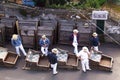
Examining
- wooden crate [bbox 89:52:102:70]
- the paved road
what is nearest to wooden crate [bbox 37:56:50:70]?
the paved road

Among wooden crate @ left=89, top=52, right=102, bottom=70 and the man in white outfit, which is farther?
wooden crate @ left=89, top=52, right=102, bottom=70

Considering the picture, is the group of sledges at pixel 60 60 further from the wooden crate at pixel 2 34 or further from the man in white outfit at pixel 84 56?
the wooden crate at pixel 2 34

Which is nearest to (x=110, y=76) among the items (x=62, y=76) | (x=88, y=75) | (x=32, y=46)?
(x=88, y=75)

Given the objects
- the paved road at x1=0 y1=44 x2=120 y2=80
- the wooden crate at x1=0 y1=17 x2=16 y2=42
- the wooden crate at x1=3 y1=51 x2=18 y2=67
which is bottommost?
the paved road at x1=0 y1=44 x2=120 y2=80

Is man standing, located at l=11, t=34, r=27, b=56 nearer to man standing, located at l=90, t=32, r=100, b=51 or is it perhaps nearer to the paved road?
the paved road

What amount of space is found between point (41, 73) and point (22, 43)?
2.59 m

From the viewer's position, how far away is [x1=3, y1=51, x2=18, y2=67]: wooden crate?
16766 millimetres

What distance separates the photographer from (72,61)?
55.9 feet

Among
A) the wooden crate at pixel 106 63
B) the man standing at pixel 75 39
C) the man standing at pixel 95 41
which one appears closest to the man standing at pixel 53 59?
the man standing at pixel 75 39

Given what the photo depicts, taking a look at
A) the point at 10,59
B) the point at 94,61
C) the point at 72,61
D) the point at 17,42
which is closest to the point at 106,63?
the point at 94,61

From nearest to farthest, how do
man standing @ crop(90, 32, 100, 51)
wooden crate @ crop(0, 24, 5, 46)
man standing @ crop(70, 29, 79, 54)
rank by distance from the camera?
man standing @ crop(90, 32, 100, 51)
man standing @ crop(70, 29, 79, 54)
wooden crate @ crop(0, 24, 5, 46)

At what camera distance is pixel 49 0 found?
20219mm

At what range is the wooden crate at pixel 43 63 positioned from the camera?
16484 millimetres

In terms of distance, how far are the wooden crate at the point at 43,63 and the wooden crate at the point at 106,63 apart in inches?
104
